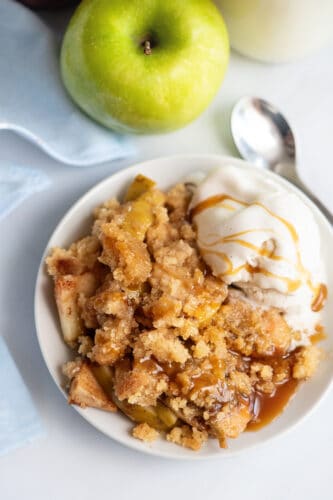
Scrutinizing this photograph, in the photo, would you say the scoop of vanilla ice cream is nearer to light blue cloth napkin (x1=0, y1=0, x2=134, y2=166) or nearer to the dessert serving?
the dessert serving

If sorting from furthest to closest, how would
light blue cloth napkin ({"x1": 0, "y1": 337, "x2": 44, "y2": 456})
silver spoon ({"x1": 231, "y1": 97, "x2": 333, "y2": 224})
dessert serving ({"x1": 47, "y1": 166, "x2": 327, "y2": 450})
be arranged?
1. silver spoon ({"x1": 231, "y1": 97, "x2": 333, "y2": 224})
2. light blue cloth napkin ({"x1": 0, "y1": 337, "x2": 44, "y2": 456})
3. dessert serving ({"x1": 47, "y1": 166, "x2": 327, "y2": 450})

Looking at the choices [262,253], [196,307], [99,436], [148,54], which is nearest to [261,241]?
[262,253]

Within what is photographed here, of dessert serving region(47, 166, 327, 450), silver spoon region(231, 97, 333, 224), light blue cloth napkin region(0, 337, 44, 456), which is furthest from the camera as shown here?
silver spoon region(231, 97, 333, 224)

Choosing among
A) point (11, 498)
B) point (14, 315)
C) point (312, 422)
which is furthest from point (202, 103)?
point (11, 498)

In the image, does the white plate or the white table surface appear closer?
the white plate

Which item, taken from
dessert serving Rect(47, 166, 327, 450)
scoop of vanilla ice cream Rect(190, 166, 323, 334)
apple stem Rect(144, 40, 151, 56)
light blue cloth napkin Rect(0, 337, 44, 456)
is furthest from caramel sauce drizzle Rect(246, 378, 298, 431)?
apple stem Rect(144, 40, 151, 56)

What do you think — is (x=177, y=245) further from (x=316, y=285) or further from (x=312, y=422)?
(x=312, y=422)

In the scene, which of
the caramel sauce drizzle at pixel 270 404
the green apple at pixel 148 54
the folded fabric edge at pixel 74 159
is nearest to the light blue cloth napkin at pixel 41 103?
the folded fabric edge at pixel 74 159

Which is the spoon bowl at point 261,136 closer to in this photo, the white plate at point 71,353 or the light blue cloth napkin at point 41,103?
the white plate at point 71,353
